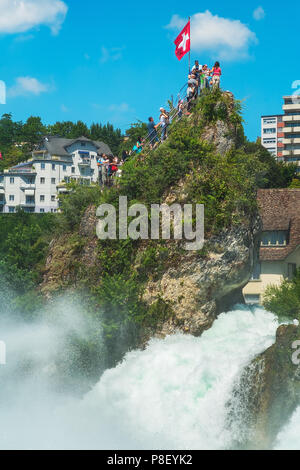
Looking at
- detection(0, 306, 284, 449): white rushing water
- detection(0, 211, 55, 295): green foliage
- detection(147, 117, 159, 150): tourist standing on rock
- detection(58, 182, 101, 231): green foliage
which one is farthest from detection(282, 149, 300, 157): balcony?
detection(0, 306, 284, 449): white rushing water

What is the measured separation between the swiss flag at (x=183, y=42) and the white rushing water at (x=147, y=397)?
13.7 metres

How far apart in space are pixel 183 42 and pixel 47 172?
77.6 m

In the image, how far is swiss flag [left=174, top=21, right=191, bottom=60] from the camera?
28.6 m

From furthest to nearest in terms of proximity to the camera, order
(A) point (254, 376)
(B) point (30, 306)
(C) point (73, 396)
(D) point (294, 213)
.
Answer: (D) point (294, 213), (B) point (30, 306), (C) point (73, 396), (A) point (254, 376)

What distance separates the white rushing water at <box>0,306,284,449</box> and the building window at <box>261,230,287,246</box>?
2516cm

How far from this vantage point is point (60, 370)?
24.6 metres

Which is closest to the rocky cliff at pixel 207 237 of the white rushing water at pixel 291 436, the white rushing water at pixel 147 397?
the white rushing water at pixel 147 397

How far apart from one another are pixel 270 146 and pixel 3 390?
12331 cm

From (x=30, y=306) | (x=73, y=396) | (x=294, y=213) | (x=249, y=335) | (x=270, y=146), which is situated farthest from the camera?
(x=270, y=146)

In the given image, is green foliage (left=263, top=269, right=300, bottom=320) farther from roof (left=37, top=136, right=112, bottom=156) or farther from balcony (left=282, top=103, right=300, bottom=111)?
balcony (left=282, top=103, right=300, bottom=111)

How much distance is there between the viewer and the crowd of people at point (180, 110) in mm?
26641

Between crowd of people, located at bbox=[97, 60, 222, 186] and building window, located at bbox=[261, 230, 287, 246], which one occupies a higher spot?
crowd of people, located at bbox=[97, 60, 222, 186]

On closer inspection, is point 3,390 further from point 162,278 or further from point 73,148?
point 73,148

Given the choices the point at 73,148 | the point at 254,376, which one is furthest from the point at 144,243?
the point at 73,148
